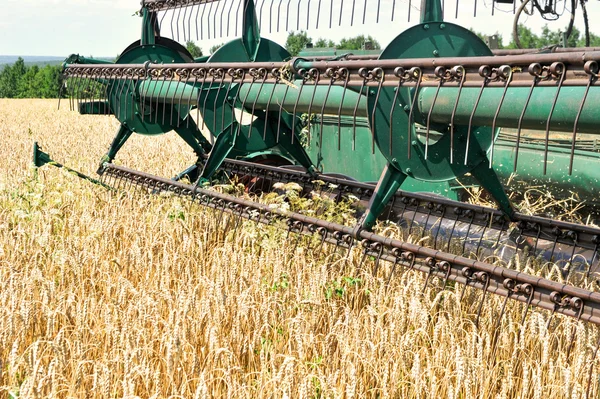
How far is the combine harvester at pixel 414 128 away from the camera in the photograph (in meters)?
2.74

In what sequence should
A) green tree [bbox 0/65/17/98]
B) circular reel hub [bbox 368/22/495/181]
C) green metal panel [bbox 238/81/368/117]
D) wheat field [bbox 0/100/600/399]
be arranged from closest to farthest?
wheat field [bbox 0/100/600/399]
circular reel hub [bbox 368/22/495/181]
green metal panel [bbox 238/81/368/117]
green tree [bbox 0/65/17/98]

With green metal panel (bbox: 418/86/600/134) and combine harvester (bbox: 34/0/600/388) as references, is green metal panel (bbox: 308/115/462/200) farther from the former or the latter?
green metal panel (bbox: 418/86/600/134)

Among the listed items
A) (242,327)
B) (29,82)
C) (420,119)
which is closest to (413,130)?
(420,119)

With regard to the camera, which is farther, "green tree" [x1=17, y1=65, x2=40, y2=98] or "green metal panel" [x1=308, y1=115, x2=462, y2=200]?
"green tree" [x1=17, y1=65, x2=40, y2=98]

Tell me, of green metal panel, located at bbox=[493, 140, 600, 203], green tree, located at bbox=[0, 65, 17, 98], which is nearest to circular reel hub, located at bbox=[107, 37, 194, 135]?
green metal panel, located at bbox=[493, 140, 600, 203]

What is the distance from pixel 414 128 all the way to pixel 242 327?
1397 mm

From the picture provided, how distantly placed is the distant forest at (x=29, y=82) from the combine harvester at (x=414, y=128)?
39.5 m

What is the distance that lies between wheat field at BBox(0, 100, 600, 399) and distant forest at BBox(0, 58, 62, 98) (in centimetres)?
4144

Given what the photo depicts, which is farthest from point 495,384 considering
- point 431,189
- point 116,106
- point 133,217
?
point 116,106

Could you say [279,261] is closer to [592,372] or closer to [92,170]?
[592,372]

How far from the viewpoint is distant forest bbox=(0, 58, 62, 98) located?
44.2 m

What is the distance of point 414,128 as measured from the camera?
3.62m

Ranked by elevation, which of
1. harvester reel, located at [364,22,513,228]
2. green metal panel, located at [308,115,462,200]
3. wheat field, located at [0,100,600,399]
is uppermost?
harvester reel, located at [364,22,513,228]

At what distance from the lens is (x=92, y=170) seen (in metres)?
7.31
